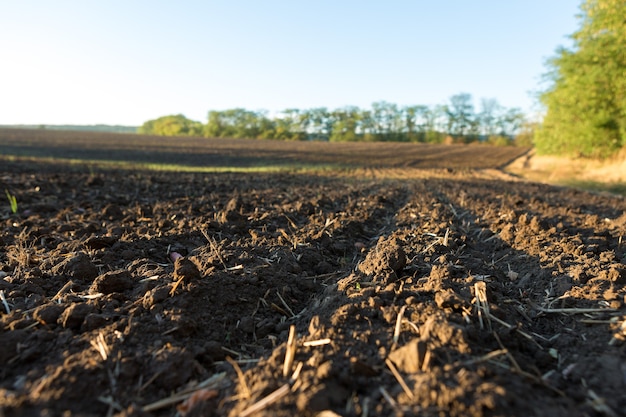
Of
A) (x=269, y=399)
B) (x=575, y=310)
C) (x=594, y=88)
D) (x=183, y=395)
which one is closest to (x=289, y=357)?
(x=269, y=399)

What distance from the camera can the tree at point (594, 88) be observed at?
19.0 meters

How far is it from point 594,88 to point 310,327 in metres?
25.3

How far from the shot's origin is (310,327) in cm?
251

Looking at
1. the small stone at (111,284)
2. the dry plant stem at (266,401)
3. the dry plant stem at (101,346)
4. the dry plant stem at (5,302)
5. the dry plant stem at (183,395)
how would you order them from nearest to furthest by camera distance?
the dry plant stem at (266,401) < the dry plant stem at (183,395) < the dry plant stem at (101,346) < the dry plant stem at (5,302) < the small stone at (111,284)

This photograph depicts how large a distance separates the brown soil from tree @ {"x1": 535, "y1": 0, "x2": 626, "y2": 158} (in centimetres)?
1929

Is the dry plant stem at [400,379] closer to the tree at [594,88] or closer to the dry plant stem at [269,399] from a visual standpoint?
the dry plant stem at [269,399]

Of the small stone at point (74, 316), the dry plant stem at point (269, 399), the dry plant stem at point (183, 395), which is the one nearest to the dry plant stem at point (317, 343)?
the dry plant stem at point (269, 399)

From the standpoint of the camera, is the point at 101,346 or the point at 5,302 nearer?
the point at 101,346

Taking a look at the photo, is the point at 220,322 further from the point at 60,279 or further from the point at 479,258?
the point at 479,258

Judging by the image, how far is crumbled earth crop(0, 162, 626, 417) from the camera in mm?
1852

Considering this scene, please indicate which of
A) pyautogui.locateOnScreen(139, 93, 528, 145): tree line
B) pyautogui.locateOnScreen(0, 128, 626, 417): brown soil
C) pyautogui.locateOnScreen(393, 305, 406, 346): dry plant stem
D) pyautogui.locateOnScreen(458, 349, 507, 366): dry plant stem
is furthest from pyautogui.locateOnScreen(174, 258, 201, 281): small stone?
pyautogui.locateOnScreen(139, 93, 528, 145): tree line

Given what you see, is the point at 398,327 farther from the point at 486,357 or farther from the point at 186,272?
the point at 186,272

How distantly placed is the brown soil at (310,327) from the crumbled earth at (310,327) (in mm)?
12

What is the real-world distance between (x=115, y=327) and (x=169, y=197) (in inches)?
279
